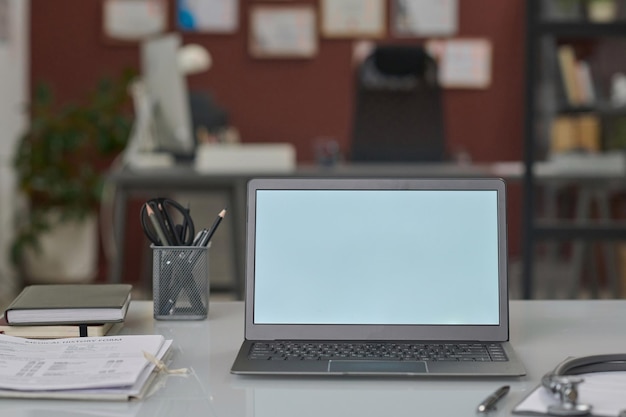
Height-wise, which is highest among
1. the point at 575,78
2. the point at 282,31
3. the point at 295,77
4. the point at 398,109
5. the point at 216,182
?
the point at 282,31

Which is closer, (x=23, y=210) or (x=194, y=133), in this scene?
(x=194, y=133)

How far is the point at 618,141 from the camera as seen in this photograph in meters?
3.88

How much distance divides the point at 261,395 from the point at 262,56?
15.9 feet

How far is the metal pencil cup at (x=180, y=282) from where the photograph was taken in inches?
52.8

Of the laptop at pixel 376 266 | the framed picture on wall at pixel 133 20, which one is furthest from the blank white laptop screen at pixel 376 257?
the framed picture on wall at pixel 133 20

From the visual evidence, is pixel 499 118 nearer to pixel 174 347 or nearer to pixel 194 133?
pixel 194 133

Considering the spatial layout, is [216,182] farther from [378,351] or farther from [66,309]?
[378,351]

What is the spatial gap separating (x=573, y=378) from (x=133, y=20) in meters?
5.11

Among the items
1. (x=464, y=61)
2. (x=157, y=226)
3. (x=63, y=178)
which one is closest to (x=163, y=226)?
(x=157, y=226)

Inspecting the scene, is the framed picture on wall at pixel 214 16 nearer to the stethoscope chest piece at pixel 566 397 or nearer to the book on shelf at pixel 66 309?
the book on shelf at pixel 66 309

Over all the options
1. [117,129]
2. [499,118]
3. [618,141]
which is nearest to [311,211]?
[618,141]

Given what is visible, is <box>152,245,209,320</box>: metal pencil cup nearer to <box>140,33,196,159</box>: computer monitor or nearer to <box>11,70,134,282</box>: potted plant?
<box>140,33,196,159</box>: computer monitor

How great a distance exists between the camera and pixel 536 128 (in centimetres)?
382

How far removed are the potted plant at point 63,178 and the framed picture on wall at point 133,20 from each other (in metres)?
0.30
